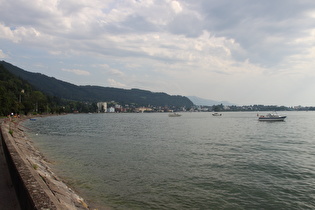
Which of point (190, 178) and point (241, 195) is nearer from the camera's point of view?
point (241, 195)

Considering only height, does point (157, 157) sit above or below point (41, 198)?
below

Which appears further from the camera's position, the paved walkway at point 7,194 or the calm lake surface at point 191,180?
the calm lake surface at point 191,180

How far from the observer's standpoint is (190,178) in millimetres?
16250

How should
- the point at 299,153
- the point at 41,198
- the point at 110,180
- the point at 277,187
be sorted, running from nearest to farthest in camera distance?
the point at 41,198, the point at 277,187, the point at 110,180, the point at 299,153

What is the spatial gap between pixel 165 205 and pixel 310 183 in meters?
10.6

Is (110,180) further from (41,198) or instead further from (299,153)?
(299,153)

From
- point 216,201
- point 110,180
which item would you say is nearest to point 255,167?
point 216,201

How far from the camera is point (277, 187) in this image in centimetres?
1444

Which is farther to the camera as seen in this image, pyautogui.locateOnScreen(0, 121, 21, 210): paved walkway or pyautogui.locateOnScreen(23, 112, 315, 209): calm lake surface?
pyautogui.locateOnScreen(23, 112, 315, 209): calm lake surface

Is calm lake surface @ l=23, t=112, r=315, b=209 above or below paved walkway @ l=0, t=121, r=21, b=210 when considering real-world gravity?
below

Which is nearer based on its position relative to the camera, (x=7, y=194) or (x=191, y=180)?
(x=7, y=194)

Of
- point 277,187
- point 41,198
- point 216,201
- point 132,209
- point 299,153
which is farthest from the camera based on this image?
point 299,153

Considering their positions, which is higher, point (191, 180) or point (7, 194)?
point (7, 194)

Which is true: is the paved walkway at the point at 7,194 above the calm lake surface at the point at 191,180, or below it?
above
